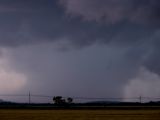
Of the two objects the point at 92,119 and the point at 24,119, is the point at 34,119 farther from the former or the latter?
the point at 92,119

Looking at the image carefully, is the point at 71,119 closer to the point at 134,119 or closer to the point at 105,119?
the point at 105,119

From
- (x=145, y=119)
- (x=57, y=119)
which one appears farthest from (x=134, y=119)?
(x=57, y=119)

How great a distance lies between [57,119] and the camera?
33469mm

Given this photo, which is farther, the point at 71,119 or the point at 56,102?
the point at 56,102

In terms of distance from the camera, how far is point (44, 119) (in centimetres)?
3328

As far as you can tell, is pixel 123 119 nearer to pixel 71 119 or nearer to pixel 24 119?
pixel 71 119

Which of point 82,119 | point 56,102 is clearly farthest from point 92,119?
point 56,102

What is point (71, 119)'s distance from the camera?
33594mm

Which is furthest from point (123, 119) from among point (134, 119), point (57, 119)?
→ point (57, 119)

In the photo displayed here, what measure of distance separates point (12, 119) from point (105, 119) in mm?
7932

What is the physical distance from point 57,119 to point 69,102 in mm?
51136

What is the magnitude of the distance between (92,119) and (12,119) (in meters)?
6.85

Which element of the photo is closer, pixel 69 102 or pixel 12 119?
pixel 12 119

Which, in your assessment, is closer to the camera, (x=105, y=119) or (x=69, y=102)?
(x=105, y=119)
